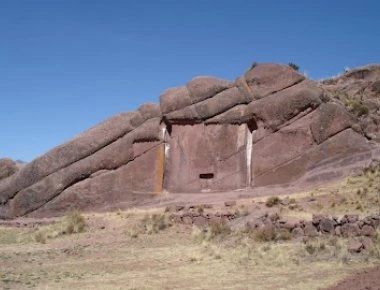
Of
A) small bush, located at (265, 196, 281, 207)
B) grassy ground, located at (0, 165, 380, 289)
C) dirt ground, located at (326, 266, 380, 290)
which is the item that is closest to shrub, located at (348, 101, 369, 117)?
grassy ground, located at (0, 165, 380, 289)

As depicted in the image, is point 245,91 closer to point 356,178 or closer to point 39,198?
point 356,178

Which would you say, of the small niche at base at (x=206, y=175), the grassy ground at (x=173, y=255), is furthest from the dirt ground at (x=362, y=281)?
the small niche at base at (x=206, y=175)

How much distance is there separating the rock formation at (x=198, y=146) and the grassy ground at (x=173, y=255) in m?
3.87

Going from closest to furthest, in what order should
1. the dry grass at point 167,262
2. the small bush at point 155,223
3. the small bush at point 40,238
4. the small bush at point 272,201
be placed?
the dry grass at point 167,262
the small bush at point 40,238
the small bush at point 155,223
the small bush at point 272,201

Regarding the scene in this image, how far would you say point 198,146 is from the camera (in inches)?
1267

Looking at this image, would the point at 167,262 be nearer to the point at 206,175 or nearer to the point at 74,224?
the point at 74,224

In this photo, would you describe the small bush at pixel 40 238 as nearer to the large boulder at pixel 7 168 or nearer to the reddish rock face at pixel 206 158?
the reddish rock face at pixel 206 158

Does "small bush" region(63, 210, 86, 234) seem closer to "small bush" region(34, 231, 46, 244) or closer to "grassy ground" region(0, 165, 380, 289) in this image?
"grassy ground" region(0, 165, 380, 289)

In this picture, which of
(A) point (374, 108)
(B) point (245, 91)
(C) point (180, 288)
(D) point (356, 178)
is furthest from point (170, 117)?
(C) point (180, 288)

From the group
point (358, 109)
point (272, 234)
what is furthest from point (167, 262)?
point (358, 109)

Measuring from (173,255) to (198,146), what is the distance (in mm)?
14113

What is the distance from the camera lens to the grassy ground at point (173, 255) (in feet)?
46.5

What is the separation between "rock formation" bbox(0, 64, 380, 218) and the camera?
30.4 m

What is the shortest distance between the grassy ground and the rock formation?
12.7ft
